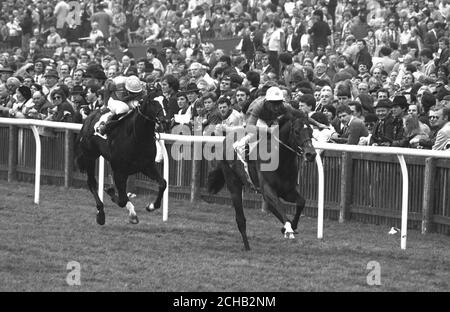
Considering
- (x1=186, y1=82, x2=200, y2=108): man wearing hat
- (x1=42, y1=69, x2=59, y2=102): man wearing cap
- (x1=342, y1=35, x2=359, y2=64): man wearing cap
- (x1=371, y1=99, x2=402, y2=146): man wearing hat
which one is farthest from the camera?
(x1=342, y1=35, x2=359, y2=64): man wearing cap

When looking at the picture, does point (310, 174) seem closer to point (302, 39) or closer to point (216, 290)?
point (216, 290)

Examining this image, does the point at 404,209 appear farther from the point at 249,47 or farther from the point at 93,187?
the point at 249,47

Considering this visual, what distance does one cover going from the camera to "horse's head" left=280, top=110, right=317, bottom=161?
1022 centimetres

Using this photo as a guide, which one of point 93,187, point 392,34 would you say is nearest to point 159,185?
point 93,187

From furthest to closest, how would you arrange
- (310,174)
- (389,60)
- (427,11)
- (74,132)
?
1. (427,11)
2. (389,60)
3. (74,132)
4. (310,174)

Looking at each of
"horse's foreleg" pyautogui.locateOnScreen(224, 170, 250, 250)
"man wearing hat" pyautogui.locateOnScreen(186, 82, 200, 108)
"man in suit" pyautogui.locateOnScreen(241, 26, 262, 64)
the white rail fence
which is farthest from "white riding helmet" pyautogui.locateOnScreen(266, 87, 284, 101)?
"man in suit" pyautogui.locateOnScreen(241, 26, 262, 64)

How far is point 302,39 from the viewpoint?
2098 cm

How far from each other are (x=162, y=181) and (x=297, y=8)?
11.7m

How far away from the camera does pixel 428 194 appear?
37.2 feet

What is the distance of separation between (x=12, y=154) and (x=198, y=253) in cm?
647

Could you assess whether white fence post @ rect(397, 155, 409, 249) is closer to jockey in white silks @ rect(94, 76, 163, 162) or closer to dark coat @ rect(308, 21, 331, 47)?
jockey in white silks @ rect(94, 76, 163, 162)

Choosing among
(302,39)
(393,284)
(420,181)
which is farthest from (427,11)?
(393,284)

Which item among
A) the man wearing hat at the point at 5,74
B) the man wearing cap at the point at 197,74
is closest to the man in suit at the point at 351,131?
the man wearing cap at the point at 197,74

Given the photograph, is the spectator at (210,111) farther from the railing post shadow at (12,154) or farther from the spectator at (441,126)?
the railing post shadow at (12,154)
